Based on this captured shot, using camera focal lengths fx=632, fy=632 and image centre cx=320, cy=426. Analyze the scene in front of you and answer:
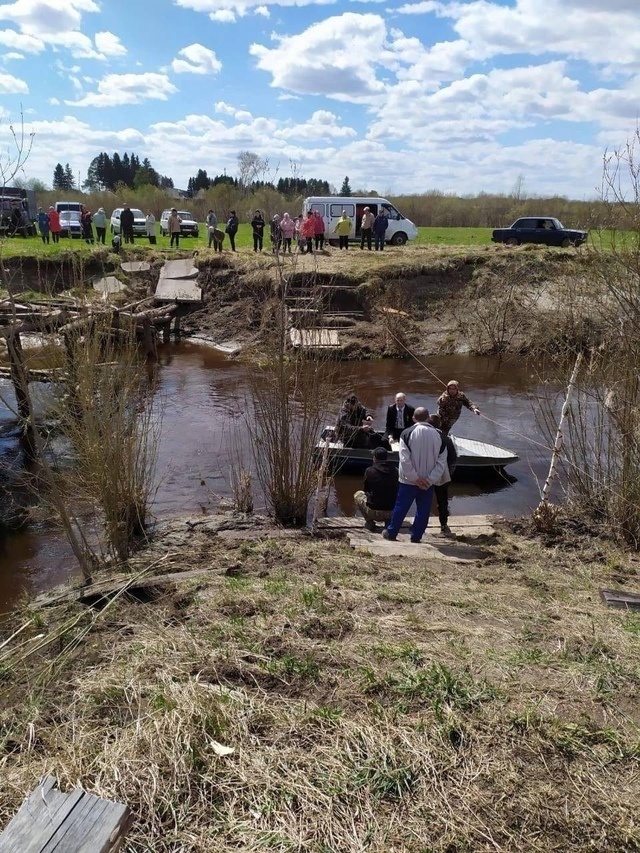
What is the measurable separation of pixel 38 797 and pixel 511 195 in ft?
204

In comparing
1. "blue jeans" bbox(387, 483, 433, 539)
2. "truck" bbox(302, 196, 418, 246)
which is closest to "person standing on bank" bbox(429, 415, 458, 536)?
"blue jeans" bbox(387, 483, 433, 539)

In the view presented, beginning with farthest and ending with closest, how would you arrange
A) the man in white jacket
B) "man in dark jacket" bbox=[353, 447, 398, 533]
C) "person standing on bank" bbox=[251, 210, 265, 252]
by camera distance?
"person standing on bank" bbox=[251, 210, 265, 252] < "man in dark jacket" bbox=[353, 447, 398, 533] < the man in white jacket

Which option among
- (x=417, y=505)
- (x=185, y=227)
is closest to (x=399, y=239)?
(x=185, y=227)

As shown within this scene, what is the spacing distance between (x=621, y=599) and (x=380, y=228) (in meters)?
25.2

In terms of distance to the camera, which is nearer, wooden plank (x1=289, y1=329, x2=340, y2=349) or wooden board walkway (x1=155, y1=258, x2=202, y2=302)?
wooden plank (x1=289, y1=329, x2=340, y2=349)

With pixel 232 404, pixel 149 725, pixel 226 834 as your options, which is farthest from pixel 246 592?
pixel 232 404

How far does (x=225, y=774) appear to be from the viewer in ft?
10.5

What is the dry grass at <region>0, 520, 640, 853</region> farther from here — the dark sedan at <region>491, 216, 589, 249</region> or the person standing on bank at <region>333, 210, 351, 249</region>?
the dark sedan at <region>491, 216, 589, 249</region>

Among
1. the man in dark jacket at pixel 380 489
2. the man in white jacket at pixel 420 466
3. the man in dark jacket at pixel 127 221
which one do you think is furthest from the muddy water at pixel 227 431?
the man in dark jacket at pixel 127 221

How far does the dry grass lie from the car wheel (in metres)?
27.5

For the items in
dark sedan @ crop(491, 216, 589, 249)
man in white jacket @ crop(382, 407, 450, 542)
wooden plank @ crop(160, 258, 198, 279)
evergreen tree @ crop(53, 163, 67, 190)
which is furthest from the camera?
evergreen tree @ crop(53, 163, 67, 190)

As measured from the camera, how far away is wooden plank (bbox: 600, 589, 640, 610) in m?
5.66

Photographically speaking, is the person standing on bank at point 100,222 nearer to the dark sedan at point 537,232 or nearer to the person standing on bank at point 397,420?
the dark sedan at point 537,232

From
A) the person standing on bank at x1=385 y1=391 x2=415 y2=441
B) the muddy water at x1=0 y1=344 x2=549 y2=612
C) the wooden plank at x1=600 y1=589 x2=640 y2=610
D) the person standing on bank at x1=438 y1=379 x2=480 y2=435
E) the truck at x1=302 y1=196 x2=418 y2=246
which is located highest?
the truck at x1=302 y1=196 x2=418 y2=246
